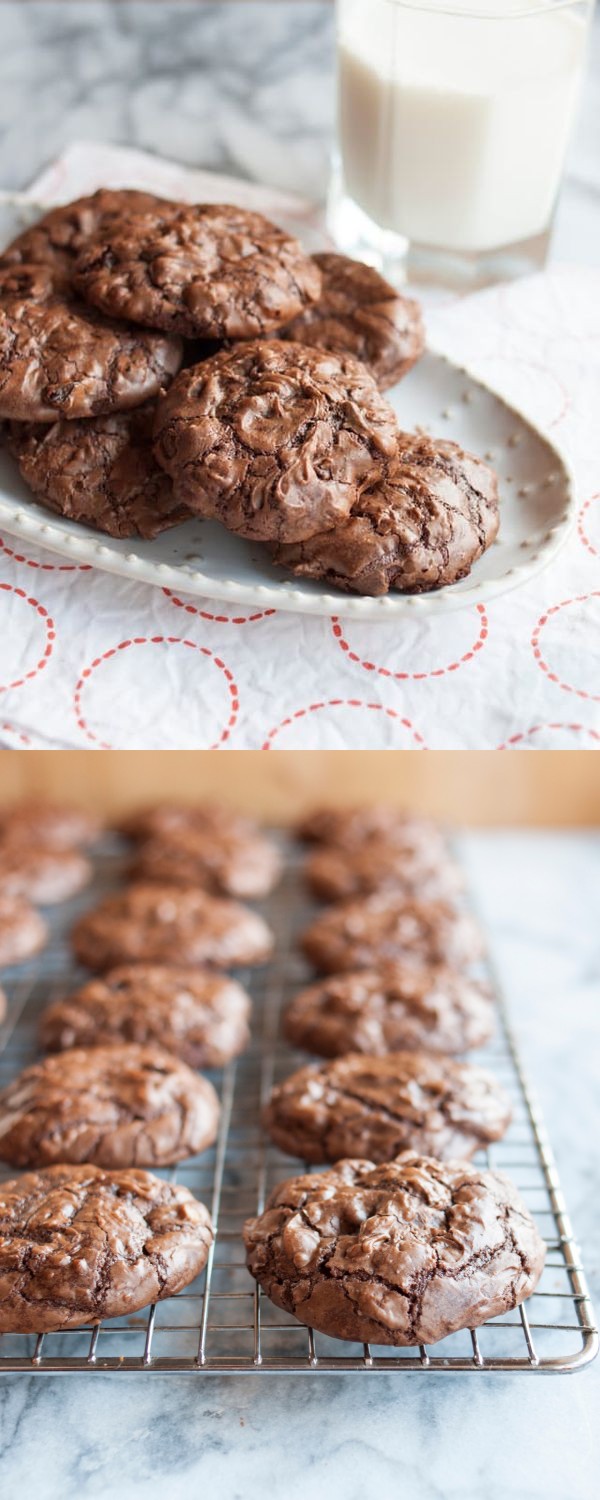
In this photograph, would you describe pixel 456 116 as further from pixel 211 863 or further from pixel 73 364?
pixel 211 863

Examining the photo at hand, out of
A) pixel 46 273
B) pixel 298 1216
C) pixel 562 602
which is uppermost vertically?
pixel 46 273

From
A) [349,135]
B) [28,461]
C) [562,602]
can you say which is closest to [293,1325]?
[562,602]

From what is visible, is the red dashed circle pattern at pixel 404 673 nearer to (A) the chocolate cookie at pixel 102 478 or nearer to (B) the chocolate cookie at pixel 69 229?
(A) the chocolate cookie at pixel 102 478

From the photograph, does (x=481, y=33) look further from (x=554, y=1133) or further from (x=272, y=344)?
(x=554, y=1133)

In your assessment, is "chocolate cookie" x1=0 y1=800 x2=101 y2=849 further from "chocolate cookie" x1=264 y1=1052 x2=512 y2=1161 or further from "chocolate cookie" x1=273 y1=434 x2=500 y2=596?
"chocolate cookie" x1=273 y1=434 x2=500 y2=596

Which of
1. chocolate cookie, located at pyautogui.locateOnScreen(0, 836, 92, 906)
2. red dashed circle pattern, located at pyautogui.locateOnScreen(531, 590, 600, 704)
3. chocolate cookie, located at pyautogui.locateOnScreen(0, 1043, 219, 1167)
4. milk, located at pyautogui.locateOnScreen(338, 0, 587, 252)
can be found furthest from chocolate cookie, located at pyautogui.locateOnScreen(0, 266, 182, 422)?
chocolate cookie, located at pyautogui.locateOnScreen(0, 836, 92, 906)

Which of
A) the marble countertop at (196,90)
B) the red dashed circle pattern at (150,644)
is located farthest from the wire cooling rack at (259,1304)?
the marble countertop at (196,90)

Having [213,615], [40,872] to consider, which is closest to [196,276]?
[213,615]
